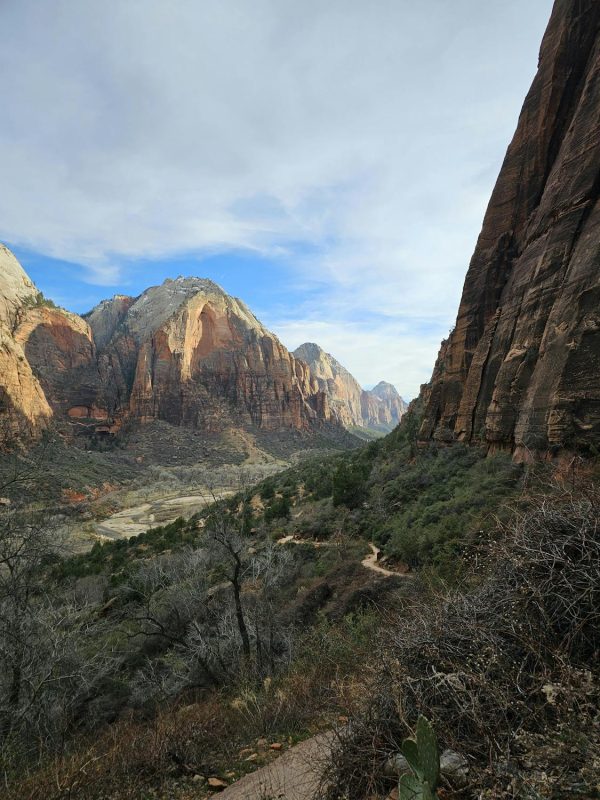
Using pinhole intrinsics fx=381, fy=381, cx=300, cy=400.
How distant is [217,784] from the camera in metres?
4.28

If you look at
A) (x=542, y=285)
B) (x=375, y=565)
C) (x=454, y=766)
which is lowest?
(x=375, y=565)

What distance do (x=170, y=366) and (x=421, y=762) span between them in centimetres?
10727

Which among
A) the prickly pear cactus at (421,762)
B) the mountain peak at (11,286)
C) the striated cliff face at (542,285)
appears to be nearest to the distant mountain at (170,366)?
the mountain peak at (11,286)

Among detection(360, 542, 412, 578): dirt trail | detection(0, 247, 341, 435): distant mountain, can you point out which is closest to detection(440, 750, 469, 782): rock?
detection(360, 542, 412, 578): dirt trail

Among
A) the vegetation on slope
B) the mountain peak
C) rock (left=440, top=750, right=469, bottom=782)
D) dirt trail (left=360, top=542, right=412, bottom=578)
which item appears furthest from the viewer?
the mountain peak

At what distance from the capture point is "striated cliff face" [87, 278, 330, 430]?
99.7m

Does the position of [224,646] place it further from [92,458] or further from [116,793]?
[92,458]

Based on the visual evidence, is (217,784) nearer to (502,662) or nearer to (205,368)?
(502,662)

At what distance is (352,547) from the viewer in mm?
16859

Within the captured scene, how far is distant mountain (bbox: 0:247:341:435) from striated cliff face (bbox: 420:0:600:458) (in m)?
80.9

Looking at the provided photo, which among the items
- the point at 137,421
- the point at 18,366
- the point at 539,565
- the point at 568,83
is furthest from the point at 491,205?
the point at 137,421

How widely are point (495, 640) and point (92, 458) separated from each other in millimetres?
77943

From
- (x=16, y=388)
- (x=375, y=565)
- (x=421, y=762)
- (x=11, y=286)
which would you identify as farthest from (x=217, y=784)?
(x=11, y=286)

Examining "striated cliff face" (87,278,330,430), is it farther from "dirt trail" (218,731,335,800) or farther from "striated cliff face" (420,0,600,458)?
"dirt trail" (218,731,335,800)
